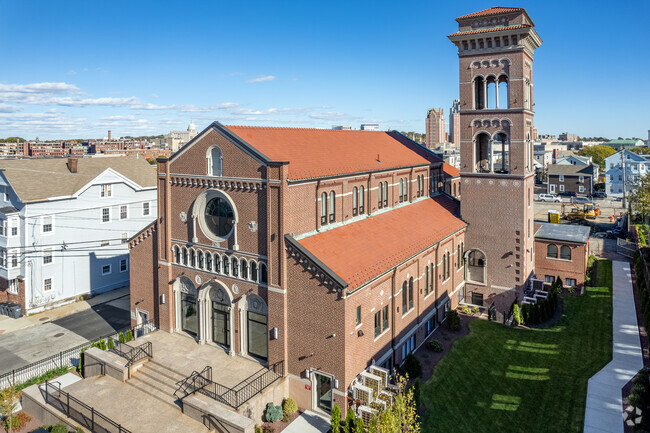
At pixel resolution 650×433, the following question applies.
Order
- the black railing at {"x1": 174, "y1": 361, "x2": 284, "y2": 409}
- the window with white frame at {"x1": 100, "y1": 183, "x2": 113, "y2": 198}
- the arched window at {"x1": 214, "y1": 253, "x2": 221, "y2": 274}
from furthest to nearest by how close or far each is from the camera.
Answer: the window with white frame at {"x1": 100, "y1": 183, "x2": 113, "y2": 198} → the arched window at {"x1": 214, "y1": 253, "x2": 221, "y2": 274} → the black railing at {"x1": 174, "y1": 361, "x2": 284, "y2": 409}

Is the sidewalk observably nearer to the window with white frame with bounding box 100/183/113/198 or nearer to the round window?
the window with white frame with bounding box 100/183/113/198

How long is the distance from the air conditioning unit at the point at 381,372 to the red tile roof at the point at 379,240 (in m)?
4.22

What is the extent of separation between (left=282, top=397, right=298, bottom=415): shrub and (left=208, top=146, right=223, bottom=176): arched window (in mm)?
11961

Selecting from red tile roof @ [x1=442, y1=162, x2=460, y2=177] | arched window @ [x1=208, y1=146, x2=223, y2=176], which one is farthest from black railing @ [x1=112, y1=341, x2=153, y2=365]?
red tile roof @ [x1=442, y1=162, x2=460, y2=177]

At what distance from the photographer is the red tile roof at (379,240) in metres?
21.8

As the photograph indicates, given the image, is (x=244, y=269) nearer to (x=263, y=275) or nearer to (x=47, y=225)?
(x=263, y=275)

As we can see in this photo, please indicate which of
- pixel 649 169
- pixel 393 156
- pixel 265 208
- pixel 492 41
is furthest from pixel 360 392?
pixel 649 169

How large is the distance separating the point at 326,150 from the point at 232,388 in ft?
47.8

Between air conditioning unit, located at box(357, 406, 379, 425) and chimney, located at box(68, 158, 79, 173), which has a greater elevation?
chimney, located at box(68, 158, 79, 173)

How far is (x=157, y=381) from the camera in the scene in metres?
22.5

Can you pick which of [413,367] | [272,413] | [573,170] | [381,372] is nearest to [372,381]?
[381,372]

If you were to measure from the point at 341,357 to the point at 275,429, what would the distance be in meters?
4.39

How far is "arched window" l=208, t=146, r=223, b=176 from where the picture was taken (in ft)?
79.1

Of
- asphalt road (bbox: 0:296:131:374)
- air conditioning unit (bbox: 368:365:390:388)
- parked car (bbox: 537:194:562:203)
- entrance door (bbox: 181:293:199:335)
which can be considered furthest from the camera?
Answer: parked car (bbox: 537:194:562:203)
